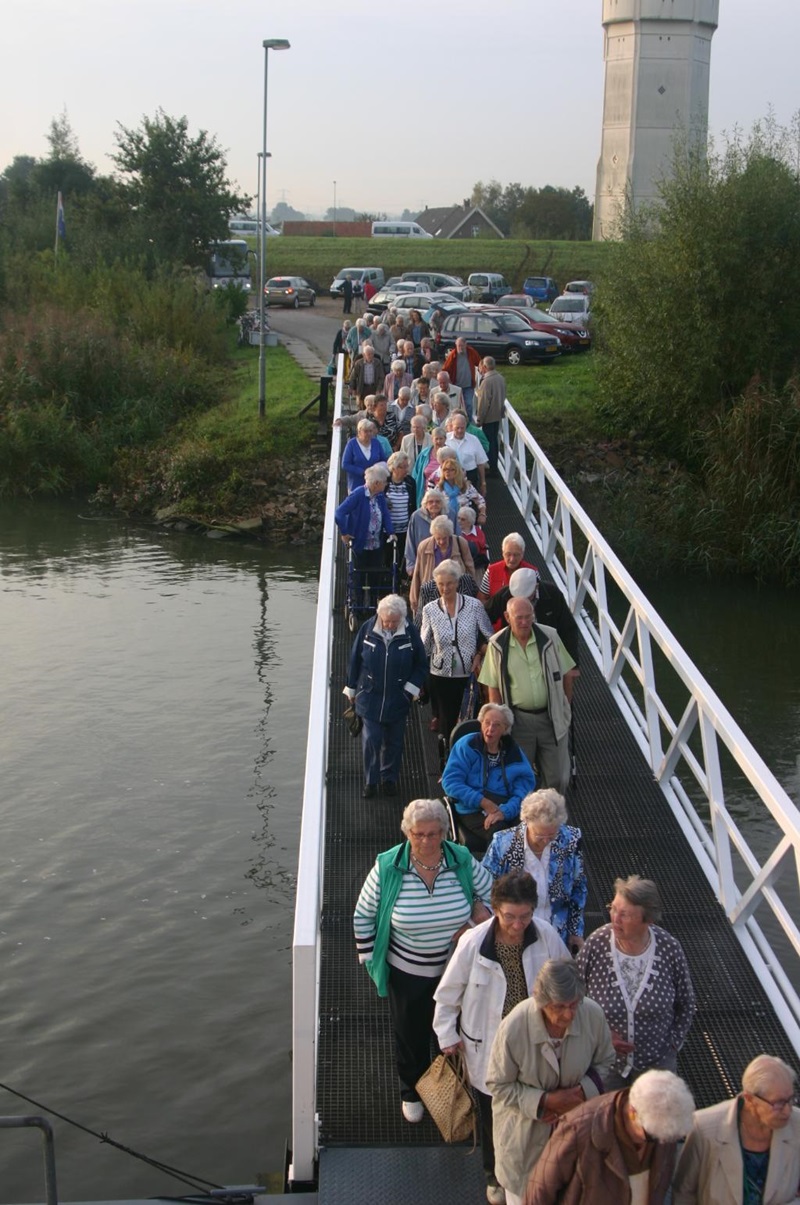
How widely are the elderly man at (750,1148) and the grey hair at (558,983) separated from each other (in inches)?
21.5

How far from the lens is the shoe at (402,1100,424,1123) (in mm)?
5750

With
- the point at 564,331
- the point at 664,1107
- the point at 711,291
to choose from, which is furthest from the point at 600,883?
the point at 564,331

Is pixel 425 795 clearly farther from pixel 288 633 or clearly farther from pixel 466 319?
pixel 466 319

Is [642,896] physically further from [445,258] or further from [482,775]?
[445,258]

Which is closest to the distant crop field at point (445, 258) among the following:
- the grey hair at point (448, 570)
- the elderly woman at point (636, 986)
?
the grey hair at point (448, 570)

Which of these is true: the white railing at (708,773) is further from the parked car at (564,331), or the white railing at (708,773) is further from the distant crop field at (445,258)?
the distant crop field at (445,258)

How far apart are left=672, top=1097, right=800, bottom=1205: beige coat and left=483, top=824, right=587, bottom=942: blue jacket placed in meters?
1.30

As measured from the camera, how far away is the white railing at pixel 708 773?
6.48 m

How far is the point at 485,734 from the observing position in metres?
6.43

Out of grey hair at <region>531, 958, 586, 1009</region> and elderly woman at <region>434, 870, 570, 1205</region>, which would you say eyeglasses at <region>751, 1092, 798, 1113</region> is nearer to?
grey hair at <region>531, 958, 586, 1009</region>

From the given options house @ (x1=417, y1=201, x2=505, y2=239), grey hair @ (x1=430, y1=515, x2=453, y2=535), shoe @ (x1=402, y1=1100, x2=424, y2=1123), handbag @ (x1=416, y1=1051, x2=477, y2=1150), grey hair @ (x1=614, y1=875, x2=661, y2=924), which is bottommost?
shoe @ (x1=402, y1=1100, x2=424, y2=1123)

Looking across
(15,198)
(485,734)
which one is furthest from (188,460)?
(15,198)

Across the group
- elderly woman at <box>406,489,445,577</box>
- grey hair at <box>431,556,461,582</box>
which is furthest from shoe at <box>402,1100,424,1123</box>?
elderly woman at <box>406,489,445,577</box>

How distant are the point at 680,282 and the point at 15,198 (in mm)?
41453
